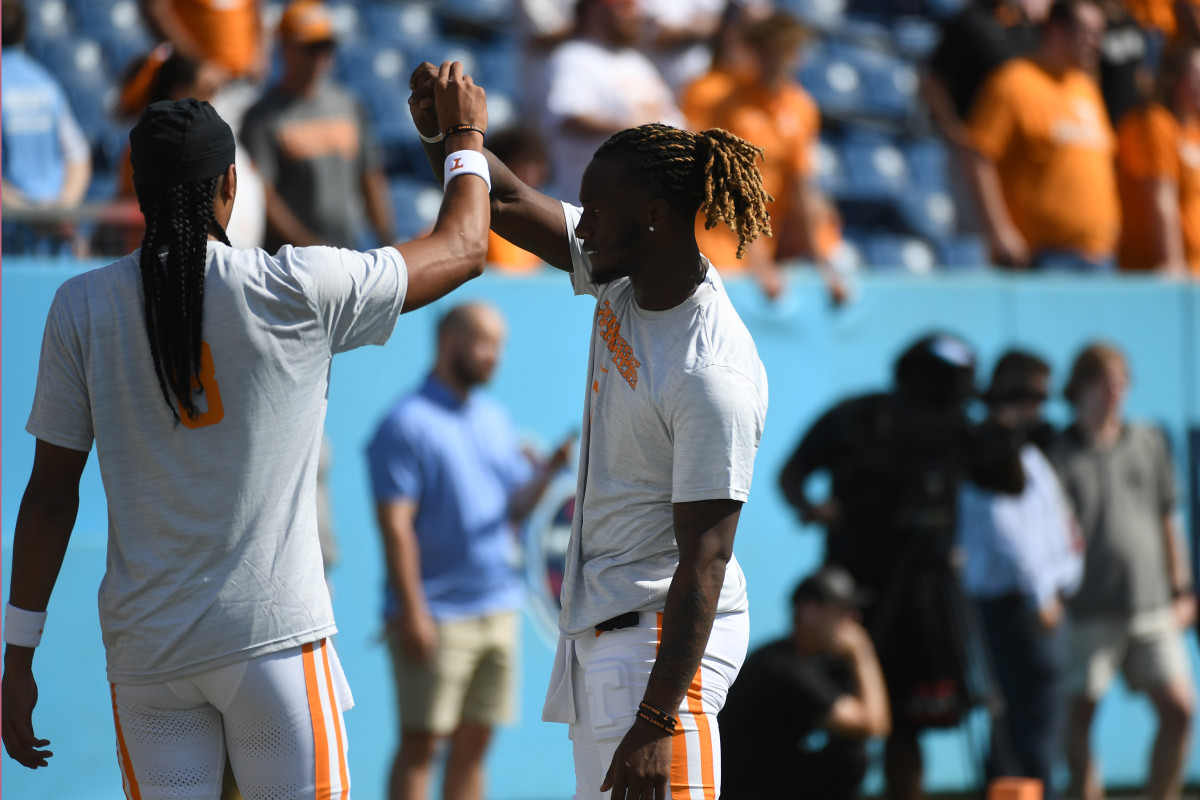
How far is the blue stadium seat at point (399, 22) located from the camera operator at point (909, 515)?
15.6 ft

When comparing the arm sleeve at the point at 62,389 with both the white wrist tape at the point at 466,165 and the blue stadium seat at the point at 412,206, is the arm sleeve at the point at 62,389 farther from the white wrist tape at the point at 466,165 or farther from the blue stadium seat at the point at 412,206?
the blue stadium seat at the point at 412,206

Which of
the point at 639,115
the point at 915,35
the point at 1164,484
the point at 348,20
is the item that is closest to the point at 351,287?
the point at 639,115

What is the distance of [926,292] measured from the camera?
674 centimetres

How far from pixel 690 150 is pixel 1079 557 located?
15.0ft

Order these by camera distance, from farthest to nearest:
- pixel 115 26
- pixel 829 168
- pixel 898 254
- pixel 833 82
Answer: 1. pixel 833 82
2. pixel 829 168
3. pixel 898 254
4. pixel 115 26

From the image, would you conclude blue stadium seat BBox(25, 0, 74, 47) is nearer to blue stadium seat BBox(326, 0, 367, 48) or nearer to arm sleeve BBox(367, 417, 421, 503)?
blue stadium seat BBox(326, 0, 367, 48)

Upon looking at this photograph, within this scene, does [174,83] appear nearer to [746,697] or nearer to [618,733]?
[746,697]

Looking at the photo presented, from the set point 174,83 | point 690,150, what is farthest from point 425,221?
point 690,150

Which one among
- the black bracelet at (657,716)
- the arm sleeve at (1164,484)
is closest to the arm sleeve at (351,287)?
the black bracelet at (657,716)

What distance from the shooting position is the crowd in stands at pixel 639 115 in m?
5.73

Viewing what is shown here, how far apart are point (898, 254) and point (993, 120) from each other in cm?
163

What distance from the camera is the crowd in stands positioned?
5734 mm

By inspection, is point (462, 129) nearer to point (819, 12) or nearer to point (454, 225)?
point (454, 225)

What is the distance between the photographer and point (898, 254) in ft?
28.3
